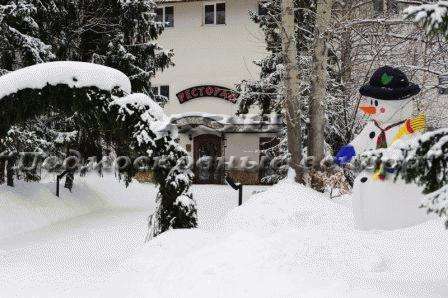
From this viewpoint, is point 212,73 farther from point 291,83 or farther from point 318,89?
point 291,83

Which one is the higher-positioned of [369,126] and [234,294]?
[369,126]

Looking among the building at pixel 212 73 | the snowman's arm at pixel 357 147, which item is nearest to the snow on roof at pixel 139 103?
the snowman's arm at pixel 357 147

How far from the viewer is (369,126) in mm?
7848

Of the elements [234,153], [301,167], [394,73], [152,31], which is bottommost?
[234,153]

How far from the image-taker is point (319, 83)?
12500mm

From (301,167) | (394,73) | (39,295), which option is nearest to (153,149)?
(39,295)

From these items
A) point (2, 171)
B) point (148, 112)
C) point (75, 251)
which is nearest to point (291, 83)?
point (148, 112)

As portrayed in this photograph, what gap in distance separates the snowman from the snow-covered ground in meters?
0.25

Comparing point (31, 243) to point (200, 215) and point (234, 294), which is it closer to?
point (200, 215)

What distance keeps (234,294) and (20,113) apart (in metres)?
5.73

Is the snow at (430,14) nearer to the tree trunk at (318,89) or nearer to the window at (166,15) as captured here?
the tree trunk at (318,89)

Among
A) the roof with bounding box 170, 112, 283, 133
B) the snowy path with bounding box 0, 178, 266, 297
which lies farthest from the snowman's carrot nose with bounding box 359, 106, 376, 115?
the roof with bounding box 170, 112, 283, 133

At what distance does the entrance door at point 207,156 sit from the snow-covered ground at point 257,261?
15389mm

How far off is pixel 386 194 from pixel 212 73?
19228 mm
